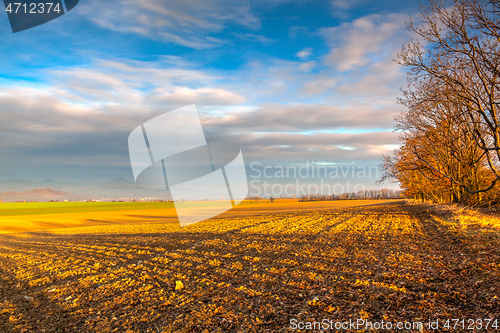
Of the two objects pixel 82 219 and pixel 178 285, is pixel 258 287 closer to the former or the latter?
pixel 178 285

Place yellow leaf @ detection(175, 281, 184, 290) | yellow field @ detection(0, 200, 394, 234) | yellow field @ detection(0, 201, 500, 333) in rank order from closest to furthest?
yellow field @ detection(0, 201, 500, 333), yellow leaf @ detection(175, 281, 184, 290), yellow field @ detection(0, 200, 394, 234)

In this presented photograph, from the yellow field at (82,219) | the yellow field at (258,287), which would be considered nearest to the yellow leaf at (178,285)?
the yellow field at (258,287)

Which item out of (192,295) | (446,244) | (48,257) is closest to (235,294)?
(192,295)

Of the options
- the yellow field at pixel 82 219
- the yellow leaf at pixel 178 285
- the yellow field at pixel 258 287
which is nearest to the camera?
the yellow field at pixel 258 287

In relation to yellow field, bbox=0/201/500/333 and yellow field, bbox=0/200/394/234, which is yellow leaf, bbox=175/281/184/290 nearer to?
yellow field, bbox=0/201/500/333

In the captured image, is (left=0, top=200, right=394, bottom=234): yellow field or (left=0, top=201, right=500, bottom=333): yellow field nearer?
(left=0, top=201, right=500, bottom=333): yellow field

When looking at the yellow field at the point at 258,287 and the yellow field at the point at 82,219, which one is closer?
the yellow field at the point at 258,287

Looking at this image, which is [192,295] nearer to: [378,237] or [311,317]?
[311,317]

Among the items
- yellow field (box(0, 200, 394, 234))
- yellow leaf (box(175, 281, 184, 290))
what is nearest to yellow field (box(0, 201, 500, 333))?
yellow leaf (box(175, 281, 184, 290))

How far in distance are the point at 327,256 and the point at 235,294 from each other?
6.19 m

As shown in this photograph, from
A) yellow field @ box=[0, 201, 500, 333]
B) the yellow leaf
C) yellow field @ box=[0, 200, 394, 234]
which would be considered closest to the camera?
yellow field @ box=[0, 201, 500, 333]

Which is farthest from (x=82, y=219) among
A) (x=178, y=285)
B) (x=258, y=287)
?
(x=258, y=287)

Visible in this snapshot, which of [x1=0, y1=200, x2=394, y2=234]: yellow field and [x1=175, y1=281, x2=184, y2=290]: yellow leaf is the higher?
[x1=175, y1=281, x2=184, y2=290]: yellow leaf

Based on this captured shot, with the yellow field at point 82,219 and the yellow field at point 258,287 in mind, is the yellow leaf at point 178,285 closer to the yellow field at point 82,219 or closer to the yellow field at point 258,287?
the yellow field at point 258,287
